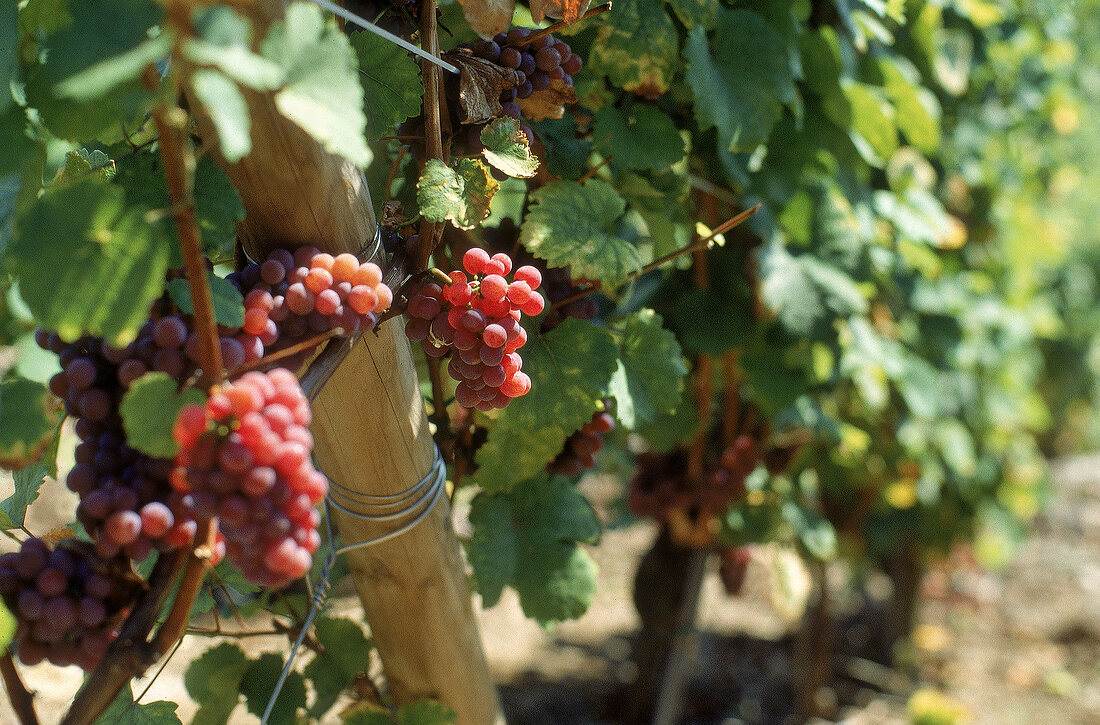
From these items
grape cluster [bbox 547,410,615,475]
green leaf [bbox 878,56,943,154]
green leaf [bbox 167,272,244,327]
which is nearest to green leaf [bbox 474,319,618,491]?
grape cluster [bbox 547,410,615,475]

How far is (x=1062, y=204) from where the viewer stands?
3.53 metres

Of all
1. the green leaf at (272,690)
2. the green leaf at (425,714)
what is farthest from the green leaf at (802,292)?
the green leaf at (272,690)

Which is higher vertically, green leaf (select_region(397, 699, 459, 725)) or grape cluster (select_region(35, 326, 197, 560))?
grape cluster (select_region(35, 326, 197, 560))

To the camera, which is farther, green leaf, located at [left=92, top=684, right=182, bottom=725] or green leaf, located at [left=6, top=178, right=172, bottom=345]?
green leaf, located at [left=92, top=684, right=182, bottom=725]

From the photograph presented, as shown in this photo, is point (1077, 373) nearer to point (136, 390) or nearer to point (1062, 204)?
point (1062, 204)

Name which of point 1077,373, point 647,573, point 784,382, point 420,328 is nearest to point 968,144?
point 784,382

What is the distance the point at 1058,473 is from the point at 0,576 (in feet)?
15.4

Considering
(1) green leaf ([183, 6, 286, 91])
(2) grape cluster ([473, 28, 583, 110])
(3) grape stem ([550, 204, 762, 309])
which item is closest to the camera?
(1) green leaf ([183, 6, 286, 91])

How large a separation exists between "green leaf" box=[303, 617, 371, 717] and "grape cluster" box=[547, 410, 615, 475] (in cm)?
38

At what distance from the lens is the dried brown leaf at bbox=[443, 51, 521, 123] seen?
0.79 m

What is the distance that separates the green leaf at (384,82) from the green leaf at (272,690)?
0.72 metres

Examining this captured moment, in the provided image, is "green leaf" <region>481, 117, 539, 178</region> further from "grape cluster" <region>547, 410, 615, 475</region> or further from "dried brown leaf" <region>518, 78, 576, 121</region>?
"grape cluster" <region>547, 410, 615, 475</region>

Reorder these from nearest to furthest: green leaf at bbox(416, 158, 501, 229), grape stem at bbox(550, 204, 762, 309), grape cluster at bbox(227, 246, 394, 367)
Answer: grape cluster at bbox(227, 246, 394, 367)
green leaf at bbox(416, 158, 501, 229)
grape stem at bbox(550, 204, 762, 309)

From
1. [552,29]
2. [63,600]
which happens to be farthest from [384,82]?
[63,600]
